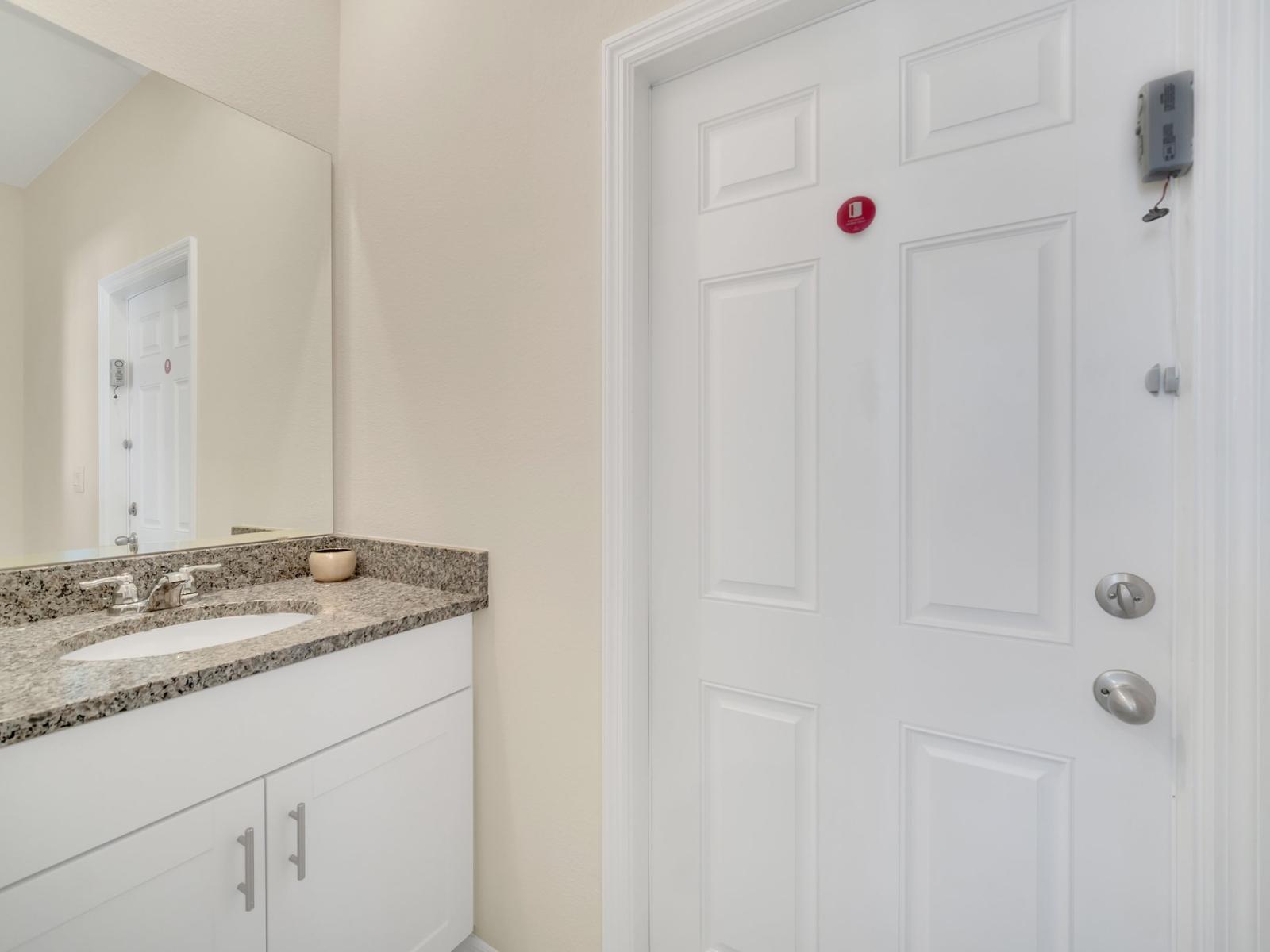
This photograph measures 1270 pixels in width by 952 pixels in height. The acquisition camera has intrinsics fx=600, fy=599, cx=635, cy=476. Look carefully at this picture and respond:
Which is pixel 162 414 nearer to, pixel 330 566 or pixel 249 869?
pixel 330 566

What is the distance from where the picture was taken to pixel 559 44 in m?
1.29

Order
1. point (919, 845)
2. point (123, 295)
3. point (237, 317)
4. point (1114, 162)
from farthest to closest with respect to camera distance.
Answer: point (237, 317), point (123, 295), point (919, 845), point (1114, 162)

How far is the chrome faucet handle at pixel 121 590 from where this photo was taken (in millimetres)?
1243

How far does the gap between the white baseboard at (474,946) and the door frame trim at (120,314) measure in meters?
1.22

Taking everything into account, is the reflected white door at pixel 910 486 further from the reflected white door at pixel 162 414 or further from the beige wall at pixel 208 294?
the reflected white door at pixel 162 414

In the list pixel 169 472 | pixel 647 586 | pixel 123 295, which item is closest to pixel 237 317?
pixel 123 295

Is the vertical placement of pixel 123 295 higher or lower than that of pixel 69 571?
higher

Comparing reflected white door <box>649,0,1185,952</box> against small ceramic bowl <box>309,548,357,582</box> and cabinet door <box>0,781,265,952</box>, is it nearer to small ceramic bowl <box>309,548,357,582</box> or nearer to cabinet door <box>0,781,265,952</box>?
cabinet door <box>0,781,265,952</box>

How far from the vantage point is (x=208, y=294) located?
148 centimetres

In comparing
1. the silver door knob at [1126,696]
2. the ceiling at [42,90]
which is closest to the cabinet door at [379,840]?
the silver door knob at [1126,696]

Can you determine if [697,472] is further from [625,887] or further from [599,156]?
[625,887]

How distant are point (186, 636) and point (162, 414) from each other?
0.53 meters

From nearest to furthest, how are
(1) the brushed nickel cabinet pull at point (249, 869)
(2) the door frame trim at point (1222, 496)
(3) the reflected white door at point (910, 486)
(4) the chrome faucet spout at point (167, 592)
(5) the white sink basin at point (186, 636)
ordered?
(2) the door frame trim at point (1222, 496) < (3) the reflected white door at point (910, 486) < (1) the brushed nickel cabinet pull at point (249, 869) < (5) the white sink basin at point (186, 636) < (4) the chrome faucet spout at point (167, 592)

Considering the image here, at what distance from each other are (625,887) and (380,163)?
72.9 inches
